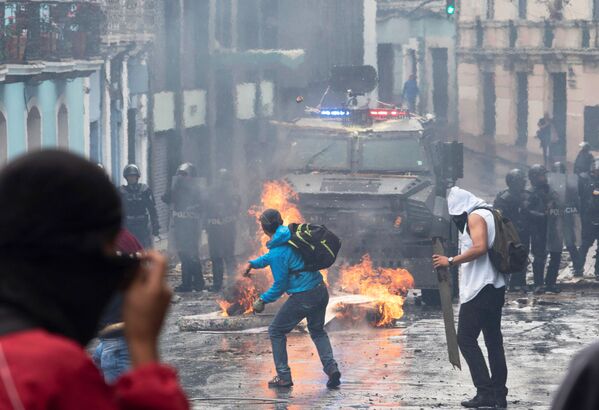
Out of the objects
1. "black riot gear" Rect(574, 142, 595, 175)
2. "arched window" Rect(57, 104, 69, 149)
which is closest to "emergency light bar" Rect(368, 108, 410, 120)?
"black riot gear" Rect(574, 142, 595, 175)

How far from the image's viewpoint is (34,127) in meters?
22.8

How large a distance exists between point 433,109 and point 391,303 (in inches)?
1460

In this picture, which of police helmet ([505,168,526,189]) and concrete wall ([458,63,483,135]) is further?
concrete wall ([458,63,483,135])

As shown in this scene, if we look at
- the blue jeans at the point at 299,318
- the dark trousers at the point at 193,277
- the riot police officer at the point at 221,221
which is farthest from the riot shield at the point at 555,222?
the blue jeans at the point at 299,318

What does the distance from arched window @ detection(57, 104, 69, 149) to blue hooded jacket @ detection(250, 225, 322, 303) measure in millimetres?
12214

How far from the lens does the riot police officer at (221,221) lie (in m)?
19.6

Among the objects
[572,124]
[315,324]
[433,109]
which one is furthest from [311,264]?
[433,109]

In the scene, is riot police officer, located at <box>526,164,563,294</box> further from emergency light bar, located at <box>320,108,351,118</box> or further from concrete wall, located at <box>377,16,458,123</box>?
concrete wall, located at <box>377,16,458,123</box>

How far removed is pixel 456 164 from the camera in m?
17.3

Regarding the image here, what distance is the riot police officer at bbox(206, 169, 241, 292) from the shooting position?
19.6 m

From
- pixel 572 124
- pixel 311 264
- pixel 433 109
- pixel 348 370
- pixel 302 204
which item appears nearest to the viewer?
pixel 311 264

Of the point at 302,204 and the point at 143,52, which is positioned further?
the point at 143,52

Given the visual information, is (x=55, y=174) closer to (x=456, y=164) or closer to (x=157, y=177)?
(x=456, y=164)

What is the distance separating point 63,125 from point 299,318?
40.9ft
